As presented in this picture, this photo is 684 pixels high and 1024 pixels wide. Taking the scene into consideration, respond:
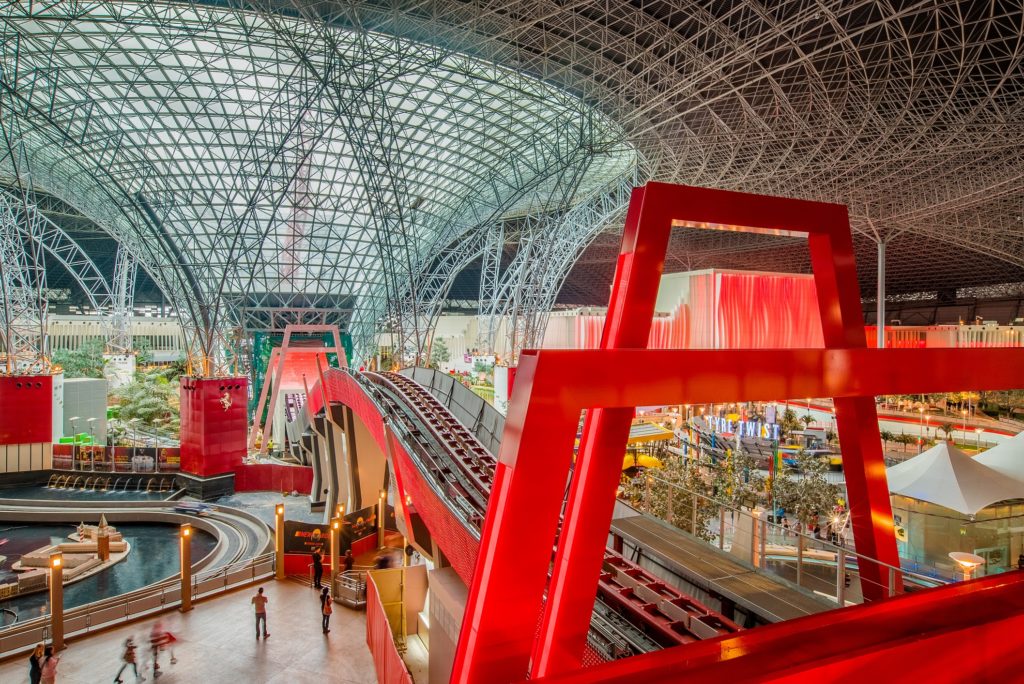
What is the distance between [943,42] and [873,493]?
89.6ft

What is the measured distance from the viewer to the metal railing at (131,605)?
46.6 ft

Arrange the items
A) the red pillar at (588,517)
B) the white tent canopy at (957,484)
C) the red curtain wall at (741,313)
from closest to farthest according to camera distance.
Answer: the red pillar at (588,517) < the white tent canopy at (957,484) < the red curtain wall at (741,313)

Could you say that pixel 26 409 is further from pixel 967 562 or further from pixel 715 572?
pixel 967 562

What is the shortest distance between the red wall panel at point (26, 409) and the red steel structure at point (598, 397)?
3910 centimetres

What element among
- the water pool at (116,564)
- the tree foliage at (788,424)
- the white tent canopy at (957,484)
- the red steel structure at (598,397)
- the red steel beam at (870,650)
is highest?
the red steel structure at (598,397)

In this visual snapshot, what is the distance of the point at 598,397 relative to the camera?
381 cm

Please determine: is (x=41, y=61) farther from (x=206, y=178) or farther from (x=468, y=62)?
(x=468, y=62)

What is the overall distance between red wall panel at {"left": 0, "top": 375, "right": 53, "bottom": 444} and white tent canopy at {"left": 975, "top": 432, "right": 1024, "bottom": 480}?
43.0 metres

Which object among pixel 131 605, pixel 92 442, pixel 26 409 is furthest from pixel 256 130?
pixel 131 605

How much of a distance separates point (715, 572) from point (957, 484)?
10568mm

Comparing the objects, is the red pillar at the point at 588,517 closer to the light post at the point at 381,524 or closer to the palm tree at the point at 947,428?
the light post at the point at 381,524

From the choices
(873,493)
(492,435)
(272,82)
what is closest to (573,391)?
(873,493)

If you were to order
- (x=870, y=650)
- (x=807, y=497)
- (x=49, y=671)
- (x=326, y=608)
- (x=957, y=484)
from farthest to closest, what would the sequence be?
(x=807, y=497) < (x=326, y=608) < (x=957, y=484) < (x=49, y=671) < (x=870, y=650)

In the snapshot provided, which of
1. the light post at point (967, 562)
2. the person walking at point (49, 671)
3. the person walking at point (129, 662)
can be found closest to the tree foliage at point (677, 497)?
the light post at point (967, 562)
